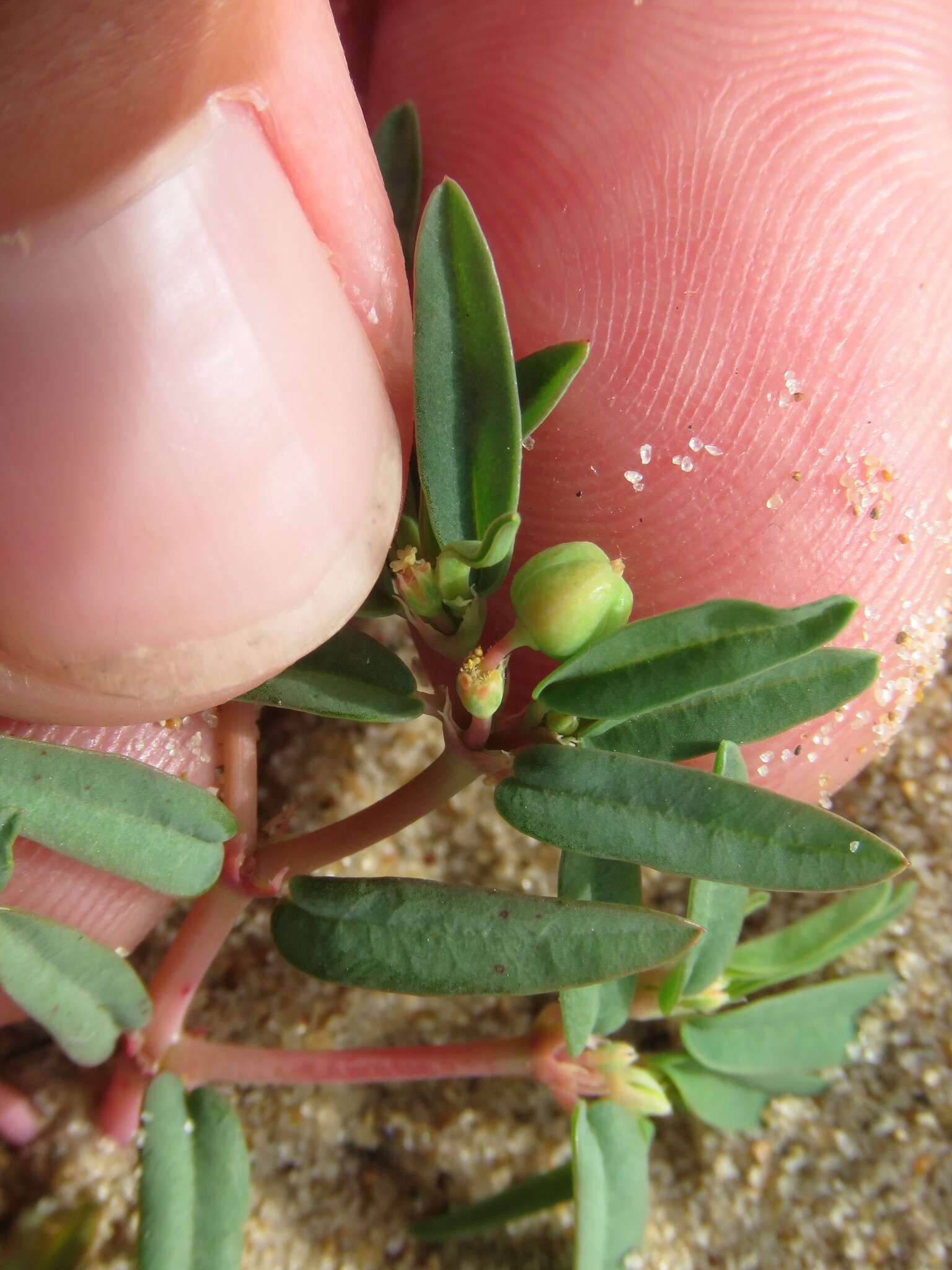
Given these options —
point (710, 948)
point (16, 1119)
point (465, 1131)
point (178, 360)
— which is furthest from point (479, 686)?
point (16, 1119)

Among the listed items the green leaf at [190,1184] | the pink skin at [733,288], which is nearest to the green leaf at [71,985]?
the green leaf at [190,1184]

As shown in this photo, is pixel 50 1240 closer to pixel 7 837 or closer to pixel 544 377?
pixel 7 837

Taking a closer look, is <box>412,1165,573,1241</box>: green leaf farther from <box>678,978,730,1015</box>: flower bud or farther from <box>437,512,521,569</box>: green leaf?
<box>437,512,521,569</box>: green leaf


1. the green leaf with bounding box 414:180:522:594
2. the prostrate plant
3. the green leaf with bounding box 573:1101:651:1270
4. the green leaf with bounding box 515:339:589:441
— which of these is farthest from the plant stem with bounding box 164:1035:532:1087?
the green leaf with bounding box 515:339:589:441

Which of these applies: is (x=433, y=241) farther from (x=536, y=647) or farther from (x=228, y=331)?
(x=536, y=647)

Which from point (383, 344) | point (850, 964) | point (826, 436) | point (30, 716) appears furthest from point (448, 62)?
point (850, 964)

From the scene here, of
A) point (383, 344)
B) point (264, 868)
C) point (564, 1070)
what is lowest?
point (564, 1070)
